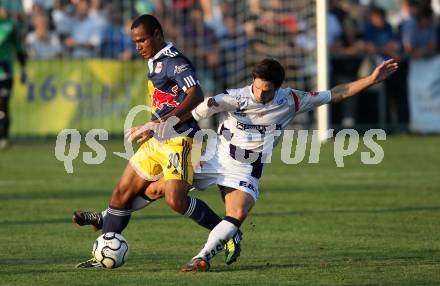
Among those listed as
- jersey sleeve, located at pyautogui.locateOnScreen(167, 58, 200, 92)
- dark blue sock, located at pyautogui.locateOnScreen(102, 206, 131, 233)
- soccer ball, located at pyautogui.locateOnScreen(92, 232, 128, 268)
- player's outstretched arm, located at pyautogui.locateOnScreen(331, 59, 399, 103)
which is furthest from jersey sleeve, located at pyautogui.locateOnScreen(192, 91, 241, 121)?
soccer ball, located at pyautogui.locateOnScreen(92, 232, 128, 268)

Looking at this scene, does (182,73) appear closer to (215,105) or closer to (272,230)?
(215,105)

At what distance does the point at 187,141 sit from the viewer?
9.60 meters

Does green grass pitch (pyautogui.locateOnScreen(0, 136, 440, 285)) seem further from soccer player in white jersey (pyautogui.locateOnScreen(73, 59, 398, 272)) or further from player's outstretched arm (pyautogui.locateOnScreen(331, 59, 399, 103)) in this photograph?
player's outstretched arm (pyautogui.locateOnScreen(331, 59, 399, 103))

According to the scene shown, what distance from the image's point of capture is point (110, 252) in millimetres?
9039

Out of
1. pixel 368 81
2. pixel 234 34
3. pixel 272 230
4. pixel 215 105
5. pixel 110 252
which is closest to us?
pixel 110 252

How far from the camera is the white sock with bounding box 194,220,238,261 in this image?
8.90 m

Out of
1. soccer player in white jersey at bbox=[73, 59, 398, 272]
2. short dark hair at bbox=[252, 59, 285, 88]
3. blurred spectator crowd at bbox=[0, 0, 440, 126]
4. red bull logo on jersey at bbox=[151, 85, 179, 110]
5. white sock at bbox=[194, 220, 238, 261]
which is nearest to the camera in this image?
white sock at bbox=[194, 220, 238, 261]

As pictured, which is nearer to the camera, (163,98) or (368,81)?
(368,81)

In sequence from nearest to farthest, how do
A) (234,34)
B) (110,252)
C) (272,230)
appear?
(110,252)
(272,230)
(234,34)

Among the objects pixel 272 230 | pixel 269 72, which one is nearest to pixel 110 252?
pixel 269 72

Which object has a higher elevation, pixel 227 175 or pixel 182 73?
pixel 182 73

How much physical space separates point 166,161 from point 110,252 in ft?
3.00

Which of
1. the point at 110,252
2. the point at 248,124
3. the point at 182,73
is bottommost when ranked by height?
the point at 110,252

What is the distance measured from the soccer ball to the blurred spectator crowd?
48.9ft
